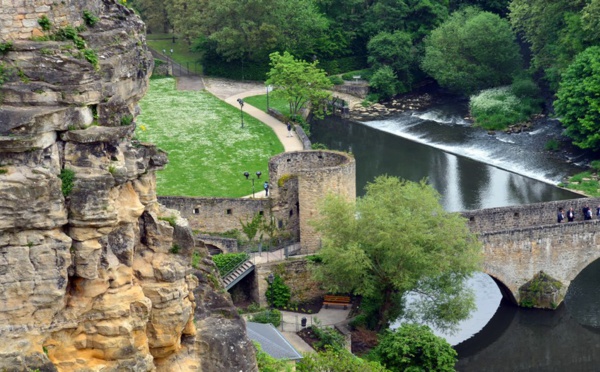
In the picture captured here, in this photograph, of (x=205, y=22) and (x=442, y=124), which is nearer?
(x=442, y=124)

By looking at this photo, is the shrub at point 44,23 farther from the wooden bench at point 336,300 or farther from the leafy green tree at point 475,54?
the leafy green tree at point 475,54

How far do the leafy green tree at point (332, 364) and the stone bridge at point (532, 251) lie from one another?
12263 millimetres

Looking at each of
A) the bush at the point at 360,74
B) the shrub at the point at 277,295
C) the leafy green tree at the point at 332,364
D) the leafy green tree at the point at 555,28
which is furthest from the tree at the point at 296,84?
the leafy green tree at the point at 332,364

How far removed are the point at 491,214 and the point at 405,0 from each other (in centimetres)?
4416

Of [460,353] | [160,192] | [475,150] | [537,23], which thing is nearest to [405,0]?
[537,23]

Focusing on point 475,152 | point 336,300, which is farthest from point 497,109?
point 336,300

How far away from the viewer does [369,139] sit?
257 feet

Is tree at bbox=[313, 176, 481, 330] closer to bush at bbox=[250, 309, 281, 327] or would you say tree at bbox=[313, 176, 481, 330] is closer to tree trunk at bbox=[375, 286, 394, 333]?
tree trunk at bbox=[375, 286, 394, 333]

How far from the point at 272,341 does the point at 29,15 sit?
65.3ft

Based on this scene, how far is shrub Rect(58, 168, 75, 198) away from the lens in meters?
22.7

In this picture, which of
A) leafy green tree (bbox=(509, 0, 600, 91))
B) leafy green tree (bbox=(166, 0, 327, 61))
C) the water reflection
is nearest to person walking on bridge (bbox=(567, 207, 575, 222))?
the water reflection

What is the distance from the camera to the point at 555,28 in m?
78.6

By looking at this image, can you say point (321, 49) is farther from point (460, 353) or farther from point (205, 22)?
point (460, 353)

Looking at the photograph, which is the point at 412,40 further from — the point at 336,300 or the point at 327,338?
the point at 327,338
